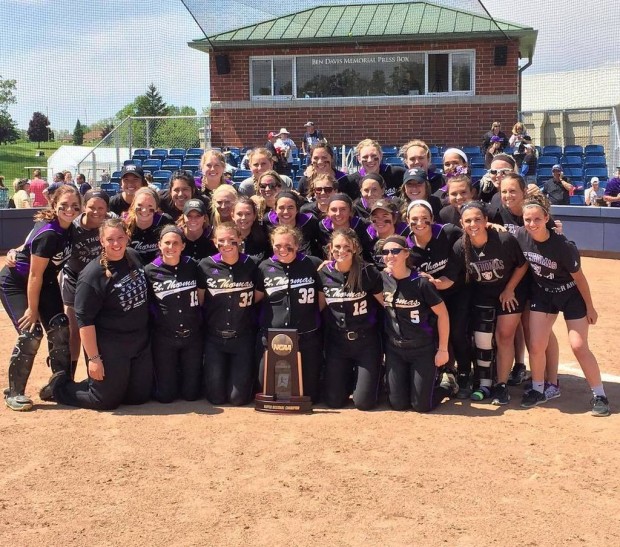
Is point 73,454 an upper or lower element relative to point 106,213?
lower

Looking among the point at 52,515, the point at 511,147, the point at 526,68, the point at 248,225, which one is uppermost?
the point at 526,68

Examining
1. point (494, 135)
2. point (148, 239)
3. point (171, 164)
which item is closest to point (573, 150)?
point (494, 135)

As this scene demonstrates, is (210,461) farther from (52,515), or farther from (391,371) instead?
(391,371)

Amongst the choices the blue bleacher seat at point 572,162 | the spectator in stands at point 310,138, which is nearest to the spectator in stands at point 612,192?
the blue bleacher seat at point 572,162

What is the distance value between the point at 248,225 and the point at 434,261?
1.44 meters

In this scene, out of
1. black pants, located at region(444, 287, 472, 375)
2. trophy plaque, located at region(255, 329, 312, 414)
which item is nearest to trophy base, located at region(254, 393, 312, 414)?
trophy plaque, located at region(255, 329, 312, 414)

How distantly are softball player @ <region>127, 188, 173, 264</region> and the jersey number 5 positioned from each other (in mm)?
1265

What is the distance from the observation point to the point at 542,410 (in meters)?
5.30

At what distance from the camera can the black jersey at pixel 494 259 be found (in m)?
5.41

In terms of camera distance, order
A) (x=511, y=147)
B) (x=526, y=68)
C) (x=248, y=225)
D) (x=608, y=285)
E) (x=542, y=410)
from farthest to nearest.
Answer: (x=526, y=68)
(x=511, y=147)
(x=608, y=285)
(x=248, y=225)
(x=542, y=410)

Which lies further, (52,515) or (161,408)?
(161,408)

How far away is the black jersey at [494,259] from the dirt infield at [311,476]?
95 cm

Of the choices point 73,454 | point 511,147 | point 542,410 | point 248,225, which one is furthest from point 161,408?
point 511,147

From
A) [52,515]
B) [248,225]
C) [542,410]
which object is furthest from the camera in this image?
[248,225]
